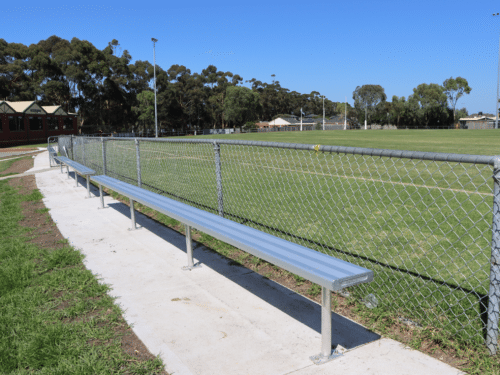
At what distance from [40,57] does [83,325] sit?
2483 inches

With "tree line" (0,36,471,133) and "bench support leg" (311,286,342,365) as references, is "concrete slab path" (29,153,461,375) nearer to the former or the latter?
"bench support leg" (311,286,342,365)

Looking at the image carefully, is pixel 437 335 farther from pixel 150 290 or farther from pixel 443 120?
pixel 443 120

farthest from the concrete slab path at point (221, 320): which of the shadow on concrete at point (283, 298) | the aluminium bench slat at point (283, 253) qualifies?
the aluminium bench slat at point (283, 253)

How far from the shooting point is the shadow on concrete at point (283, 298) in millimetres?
3102

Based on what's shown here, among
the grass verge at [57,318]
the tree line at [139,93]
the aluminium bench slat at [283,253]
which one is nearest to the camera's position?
the aluminium bench slat at [283,253]

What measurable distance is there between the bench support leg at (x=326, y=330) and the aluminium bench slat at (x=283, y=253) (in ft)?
0.46

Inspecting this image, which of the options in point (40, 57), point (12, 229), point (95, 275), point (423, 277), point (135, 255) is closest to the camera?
point (423, 277)

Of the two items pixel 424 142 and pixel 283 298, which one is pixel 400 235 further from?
pixel 424 142

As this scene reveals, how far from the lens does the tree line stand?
58409 mm

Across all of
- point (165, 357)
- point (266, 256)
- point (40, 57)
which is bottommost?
point (165, 357)

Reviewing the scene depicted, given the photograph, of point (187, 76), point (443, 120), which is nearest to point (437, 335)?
point (187, 76)

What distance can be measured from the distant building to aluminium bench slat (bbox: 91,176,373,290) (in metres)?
44.8

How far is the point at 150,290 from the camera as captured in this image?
13.5 feet

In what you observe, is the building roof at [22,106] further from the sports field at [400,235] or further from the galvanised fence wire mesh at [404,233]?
the galvanised fence wire mesh at [404,233]
